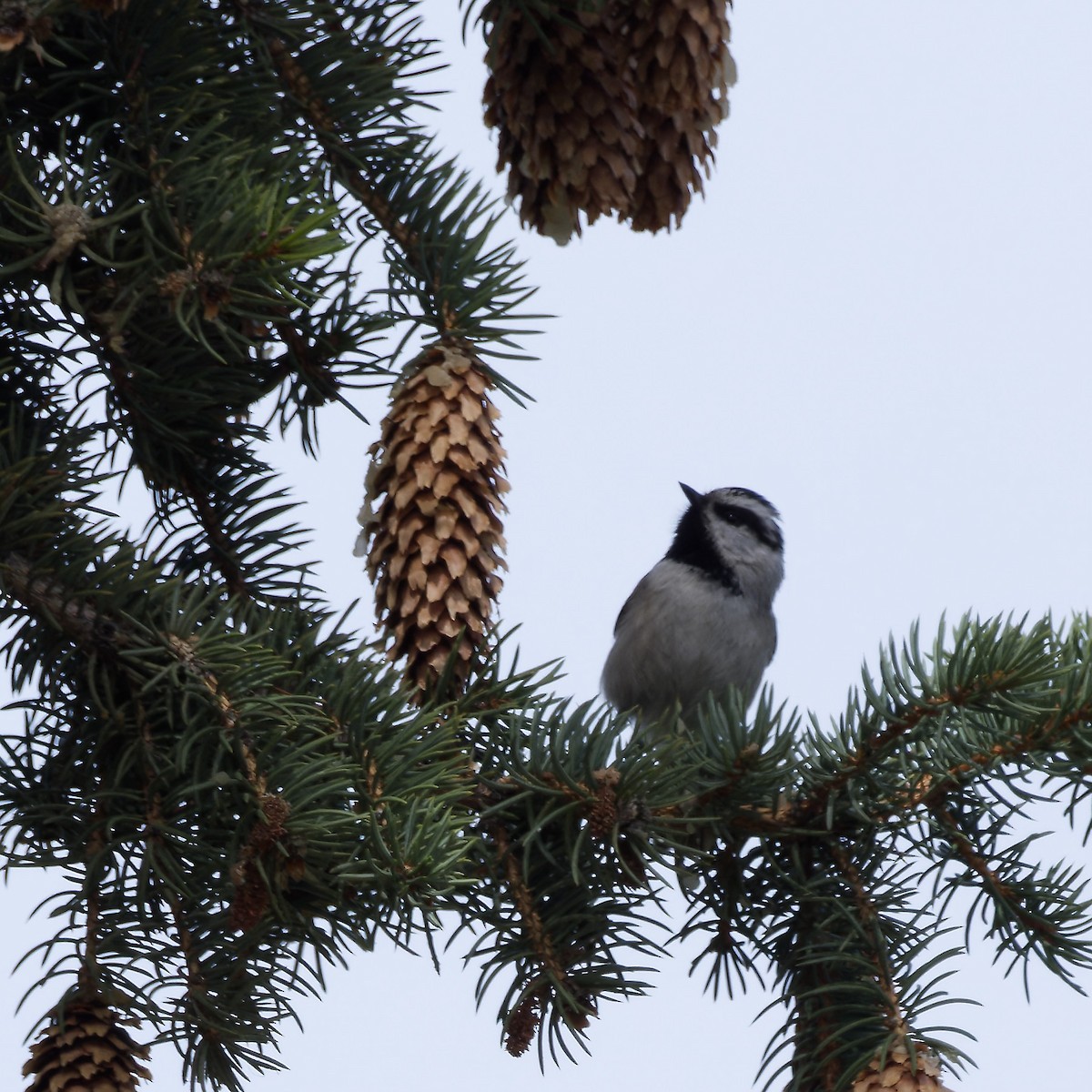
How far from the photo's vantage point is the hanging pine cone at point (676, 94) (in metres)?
1.57

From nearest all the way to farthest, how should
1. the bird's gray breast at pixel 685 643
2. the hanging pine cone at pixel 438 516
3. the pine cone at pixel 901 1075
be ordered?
the pine cone at pixel 901 1075
the hanging pine cone at pixel 438 516
the bird's gray breast at pixel 685 643

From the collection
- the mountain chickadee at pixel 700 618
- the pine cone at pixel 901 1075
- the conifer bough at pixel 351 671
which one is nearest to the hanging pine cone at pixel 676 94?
the conifer bough at pixel 351 671

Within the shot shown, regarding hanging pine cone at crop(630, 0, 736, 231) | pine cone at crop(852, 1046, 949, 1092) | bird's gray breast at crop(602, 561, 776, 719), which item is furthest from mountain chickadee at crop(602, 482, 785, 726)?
pine cone at crop(852, 1046, 949, 1092)

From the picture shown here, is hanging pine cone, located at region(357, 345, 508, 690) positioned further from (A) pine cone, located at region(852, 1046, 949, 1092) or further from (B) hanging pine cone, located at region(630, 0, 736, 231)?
(A) pine cone, located at region(852, 1046, 949, 1092)

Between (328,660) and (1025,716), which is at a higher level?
(328,660)

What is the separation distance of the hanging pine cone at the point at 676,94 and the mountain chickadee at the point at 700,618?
1.82 m

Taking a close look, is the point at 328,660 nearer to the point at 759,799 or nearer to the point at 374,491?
the point at 374,491

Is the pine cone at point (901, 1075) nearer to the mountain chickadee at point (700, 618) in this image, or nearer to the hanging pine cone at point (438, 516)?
the hanging pine cone at point (438, 516)

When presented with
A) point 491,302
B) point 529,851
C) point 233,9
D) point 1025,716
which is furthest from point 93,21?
point 1025,716

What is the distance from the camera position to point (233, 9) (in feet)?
5.37

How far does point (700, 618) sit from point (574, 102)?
205 cm

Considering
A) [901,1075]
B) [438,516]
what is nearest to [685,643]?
[438,516]

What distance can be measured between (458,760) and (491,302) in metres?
0.54

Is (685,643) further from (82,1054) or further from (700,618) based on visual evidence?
(82,1054)
